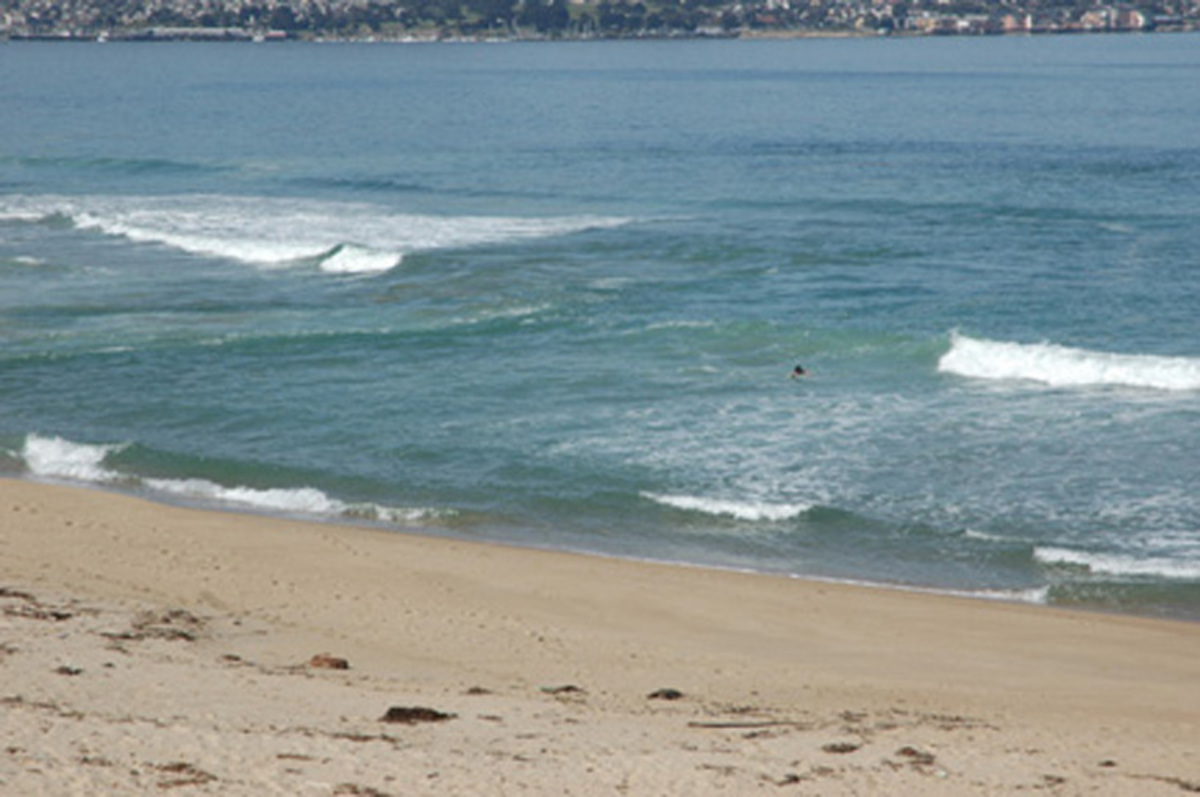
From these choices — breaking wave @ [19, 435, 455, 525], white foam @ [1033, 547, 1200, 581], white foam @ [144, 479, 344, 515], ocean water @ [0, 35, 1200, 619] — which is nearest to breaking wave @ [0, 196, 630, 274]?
ocean water @ [0, 35, 1200, 619]

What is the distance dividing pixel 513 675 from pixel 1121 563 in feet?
30.1

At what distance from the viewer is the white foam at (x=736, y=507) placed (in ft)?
70.2

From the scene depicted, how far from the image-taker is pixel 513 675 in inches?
561

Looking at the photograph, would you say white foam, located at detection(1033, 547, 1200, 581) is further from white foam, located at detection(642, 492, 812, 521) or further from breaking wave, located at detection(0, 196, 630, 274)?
breaking wave, located at detection(0, 196, 630, 274)

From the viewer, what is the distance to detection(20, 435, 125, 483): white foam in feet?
77.9

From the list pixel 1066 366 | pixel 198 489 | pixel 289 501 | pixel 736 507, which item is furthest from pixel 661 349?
pixel 198 489

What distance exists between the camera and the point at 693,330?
3322 centimetres

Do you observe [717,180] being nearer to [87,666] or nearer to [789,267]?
[789,267]

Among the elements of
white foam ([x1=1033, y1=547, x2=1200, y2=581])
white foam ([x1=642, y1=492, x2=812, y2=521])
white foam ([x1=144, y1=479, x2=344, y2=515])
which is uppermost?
white foam ([x1=1033, y1=547, x2=1200, y2=581])

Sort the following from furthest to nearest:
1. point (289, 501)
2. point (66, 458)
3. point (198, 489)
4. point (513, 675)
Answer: point (66, 458)
point (198, 489)
point (289, 501)
point (513, 675)

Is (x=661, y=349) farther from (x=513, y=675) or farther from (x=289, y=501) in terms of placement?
(x=513, y=675)

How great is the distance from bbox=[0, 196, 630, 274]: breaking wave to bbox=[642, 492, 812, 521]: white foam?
2148cm

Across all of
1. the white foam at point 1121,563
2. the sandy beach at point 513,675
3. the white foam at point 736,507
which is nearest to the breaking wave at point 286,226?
the white foam at point 736,507

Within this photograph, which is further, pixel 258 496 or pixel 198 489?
pixel 198 489
